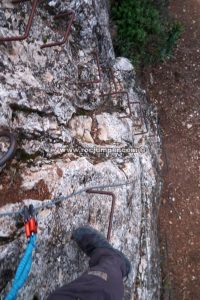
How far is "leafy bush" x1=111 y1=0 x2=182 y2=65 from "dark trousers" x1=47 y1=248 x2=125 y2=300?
363cm

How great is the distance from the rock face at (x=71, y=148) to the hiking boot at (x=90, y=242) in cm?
10

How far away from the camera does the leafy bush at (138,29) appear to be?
536 centimetres

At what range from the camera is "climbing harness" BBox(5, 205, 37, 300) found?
2.29 m

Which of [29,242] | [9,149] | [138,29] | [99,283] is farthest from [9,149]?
[138,29]

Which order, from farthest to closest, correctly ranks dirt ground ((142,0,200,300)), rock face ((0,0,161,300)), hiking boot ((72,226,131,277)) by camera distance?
dirt ground ((142,0,200,300))
hiking boot ((72,226,131,277))
rock face ((0,0,161,300))

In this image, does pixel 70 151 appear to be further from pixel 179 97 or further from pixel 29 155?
pixel 179 97

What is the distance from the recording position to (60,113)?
3602 millimetres

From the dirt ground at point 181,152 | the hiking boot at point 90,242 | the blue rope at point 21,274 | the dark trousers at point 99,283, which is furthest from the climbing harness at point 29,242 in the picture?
the dirt ground at point 181,152

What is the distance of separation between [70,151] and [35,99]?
66 cm

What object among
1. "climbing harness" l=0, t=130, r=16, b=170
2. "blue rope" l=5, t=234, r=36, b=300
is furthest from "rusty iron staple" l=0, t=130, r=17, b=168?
"blue rope" l=5, t=234, r=36, b=300

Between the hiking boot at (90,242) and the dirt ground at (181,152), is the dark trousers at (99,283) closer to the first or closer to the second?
the hiking boot at (90,242)

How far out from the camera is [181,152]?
6.16 meters

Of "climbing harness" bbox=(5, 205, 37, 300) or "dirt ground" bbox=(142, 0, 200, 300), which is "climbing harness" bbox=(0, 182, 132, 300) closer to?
"climbing harness" bbox=(5, 205, 37, 300)

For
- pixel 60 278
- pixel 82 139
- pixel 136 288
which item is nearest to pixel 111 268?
pixel 60 278
